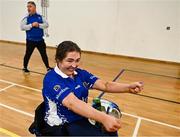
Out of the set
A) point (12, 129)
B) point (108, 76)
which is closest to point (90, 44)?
point (108, 76)

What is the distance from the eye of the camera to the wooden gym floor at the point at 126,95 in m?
3.25

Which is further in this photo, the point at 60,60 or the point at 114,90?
the point at 114,90

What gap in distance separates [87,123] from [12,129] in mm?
1700

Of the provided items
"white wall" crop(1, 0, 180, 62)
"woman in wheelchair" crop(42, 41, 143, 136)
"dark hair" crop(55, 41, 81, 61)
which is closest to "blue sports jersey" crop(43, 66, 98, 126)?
"woman in wheelchair" crop(42, 41, 143, 136)

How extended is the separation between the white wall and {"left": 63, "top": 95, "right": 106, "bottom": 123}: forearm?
20.3 feet

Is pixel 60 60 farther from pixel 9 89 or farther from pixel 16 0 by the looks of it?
pixel 16 0

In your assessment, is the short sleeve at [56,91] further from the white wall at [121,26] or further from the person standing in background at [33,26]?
the white wall at [121,26]

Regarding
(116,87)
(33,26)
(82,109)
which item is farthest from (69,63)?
(33,26)

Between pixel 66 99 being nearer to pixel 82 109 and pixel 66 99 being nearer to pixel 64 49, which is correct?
pixel 82 109

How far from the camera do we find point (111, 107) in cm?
203

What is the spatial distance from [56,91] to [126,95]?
294cm

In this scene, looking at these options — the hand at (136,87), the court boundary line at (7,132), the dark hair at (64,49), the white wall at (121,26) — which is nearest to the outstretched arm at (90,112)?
the dark hair at (64,49)

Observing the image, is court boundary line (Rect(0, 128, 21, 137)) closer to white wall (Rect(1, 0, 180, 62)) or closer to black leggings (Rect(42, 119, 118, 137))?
black leggings (Rect(42, 119, 118, 137))

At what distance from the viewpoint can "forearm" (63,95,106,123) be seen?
1495 mm
